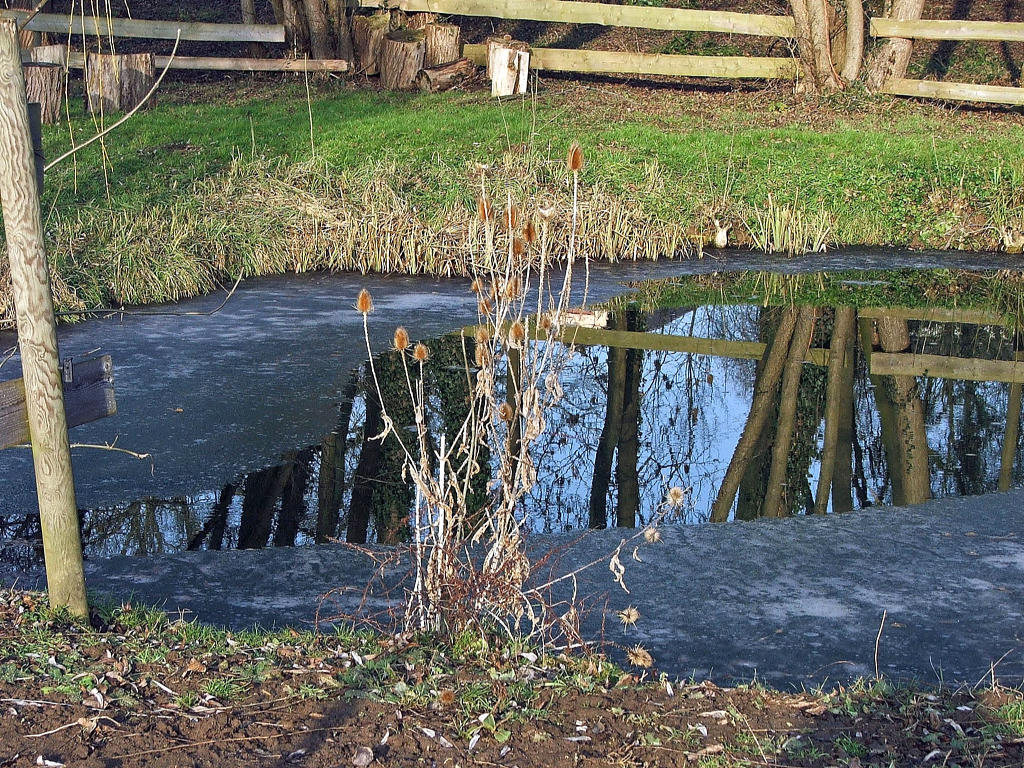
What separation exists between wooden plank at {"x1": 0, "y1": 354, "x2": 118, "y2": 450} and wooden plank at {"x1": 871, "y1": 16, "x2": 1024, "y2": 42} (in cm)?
1522

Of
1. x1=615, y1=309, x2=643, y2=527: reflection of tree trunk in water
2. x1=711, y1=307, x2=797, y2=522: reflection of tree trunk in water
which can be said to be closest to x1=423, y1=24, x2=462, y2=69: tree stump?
x1=711, y1=307, x2=797, y2=522: reflection of tree trunk in water

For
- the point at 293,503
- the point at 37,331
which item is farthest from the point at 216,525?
the point at 37,331

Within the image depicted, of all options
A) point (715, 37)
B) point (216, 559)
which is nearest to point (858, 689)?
point (216, 559)

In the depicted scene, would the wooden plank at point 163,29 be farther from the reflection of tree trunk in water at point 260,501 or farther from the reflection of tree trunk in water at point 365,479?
the reflection of tree trunk in water at point 260,501

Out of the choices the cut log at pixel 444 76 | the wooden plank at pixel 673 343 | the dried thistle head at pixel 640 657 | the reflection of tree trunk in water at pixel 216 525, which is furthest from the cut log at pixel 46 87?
the dried thistle head at pixel 640 657

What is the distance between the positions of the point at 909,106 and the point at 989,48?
5.15 meters

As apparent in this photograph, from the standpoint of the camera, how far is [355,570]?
5.31m

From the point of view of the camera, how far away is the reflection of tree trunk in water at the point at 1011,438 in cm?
700

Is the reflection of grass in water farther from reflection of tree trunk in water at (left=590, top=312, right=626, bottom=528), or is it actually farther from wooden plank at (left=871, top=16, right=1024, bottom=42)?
wooden plank at (left=871, top=16, right=1024, bottom=42)

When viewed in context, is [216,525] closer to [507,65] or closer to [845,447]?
[845,447]

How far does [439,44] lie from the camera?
18188 mm

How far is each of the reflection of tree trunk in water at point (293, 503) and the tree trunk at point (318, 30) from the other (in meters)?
13.4

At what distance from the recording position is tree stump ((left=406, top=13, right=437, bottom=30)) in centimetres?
1828

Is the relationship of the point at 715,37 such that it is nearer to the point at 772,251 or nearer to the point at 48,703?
the point at 772,251
